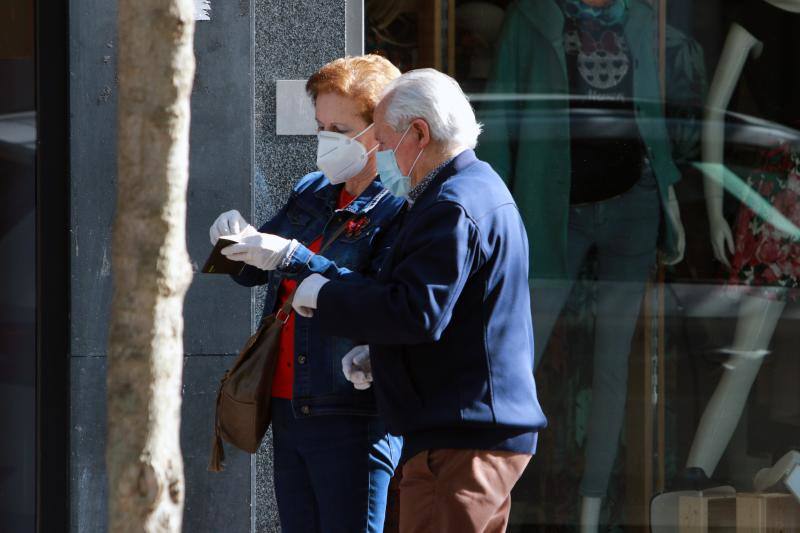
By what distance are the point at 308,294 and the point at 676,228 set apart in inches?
109

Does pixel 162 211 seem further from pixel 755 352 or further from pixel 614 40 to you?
pixel 755 352

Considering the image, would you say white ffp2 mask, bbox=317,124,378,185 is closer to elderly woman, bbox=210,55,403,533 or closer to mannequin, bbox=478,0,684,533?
elderly woman, bbox=210,55,403,533

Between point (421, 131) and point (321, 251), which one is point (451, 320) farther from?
point (321, 251)

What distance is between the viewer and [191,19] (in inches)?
138

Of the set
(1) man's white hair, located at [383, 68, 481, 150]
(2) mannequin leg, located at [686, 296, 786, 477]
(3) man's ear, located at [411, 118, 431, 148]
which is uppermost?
(1) man's white hair, located at [383, 68, 481, 150]

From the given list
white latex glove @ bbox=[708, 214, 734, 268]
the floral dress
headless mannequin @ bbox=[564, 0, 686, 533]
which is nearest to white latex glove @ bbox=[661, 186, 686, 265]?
headless mannequin @ bbox=[564, 0, 686, 533]

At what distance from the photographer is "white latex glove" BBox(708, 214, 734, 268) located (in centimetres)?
587

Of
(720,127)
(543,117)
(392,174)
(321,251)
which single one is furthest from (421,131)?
(720,127)

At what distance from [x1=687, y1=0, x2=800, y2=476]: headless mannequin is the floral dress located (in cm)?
7

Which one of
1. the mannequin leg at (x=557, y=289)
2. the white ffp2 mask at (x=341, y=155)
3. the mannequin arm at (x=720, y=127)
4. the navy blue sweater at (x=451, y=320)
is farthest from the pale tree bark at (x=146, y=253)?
the mannequin arm at (x=720, y=127)

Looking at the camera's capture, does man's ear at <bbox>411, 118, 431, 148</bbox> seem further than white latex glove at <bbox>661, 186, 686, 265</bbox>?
No
